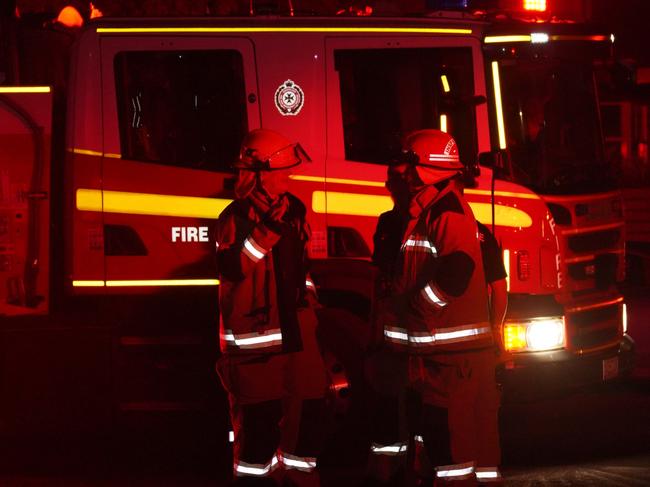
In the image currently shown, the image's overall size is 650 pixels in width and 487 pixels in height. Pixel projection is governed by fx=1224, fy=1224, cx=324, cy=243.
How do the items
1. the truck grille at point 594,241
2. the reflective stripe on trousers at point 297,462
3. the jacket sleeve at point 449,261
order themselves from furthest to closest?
the truck grille at point 594,241 < the reflective stripe on trousers at point 297,462 < the jacket sleeve at point 449,261

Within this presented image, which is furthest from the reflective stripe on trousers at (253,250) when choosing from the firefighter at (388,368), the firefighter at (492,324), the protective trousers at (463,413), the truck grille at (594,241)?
the truck grille at (594,241)

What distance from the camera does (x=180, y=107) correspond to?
22.9ft

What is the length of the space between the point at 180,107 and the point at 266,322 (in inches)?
69.9

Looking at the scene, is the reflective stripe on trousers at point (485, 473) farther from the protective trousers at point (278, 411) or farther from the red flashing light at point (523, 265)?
the red flashing light at point (523, 265)

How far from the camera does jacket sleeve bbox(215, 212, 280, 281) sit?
223 inches

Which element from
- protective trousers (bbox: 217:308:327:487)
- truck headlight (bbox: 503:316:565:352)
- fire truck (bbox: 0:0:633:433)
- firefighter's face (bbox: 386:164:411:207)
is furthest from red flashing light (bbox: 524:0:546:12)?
protective trousers (bbox: 217:308:327:487)

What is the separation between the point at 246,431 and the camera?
577 cm

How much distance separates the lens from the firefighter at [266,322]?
18.8 feet

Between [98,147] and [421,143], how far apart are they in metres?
Result: 2.13

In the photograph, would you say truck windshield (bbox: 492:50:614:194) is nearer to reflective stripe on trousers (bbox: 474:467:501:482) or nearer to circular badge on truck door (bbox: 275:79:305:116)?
circular badge on truck door (bbox: 275:79:305:116)

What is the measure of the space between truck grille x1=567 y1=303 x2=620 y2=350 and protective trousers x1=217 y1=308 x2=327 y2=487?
186 cm

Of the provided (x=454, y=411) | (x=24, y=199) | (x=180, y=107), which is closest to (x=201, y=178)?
(x=180, y=107)

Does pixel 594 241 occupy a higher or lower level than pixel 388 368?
higher

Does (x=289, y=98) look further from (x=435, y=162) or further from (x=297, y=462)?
(x=297, y=462)
